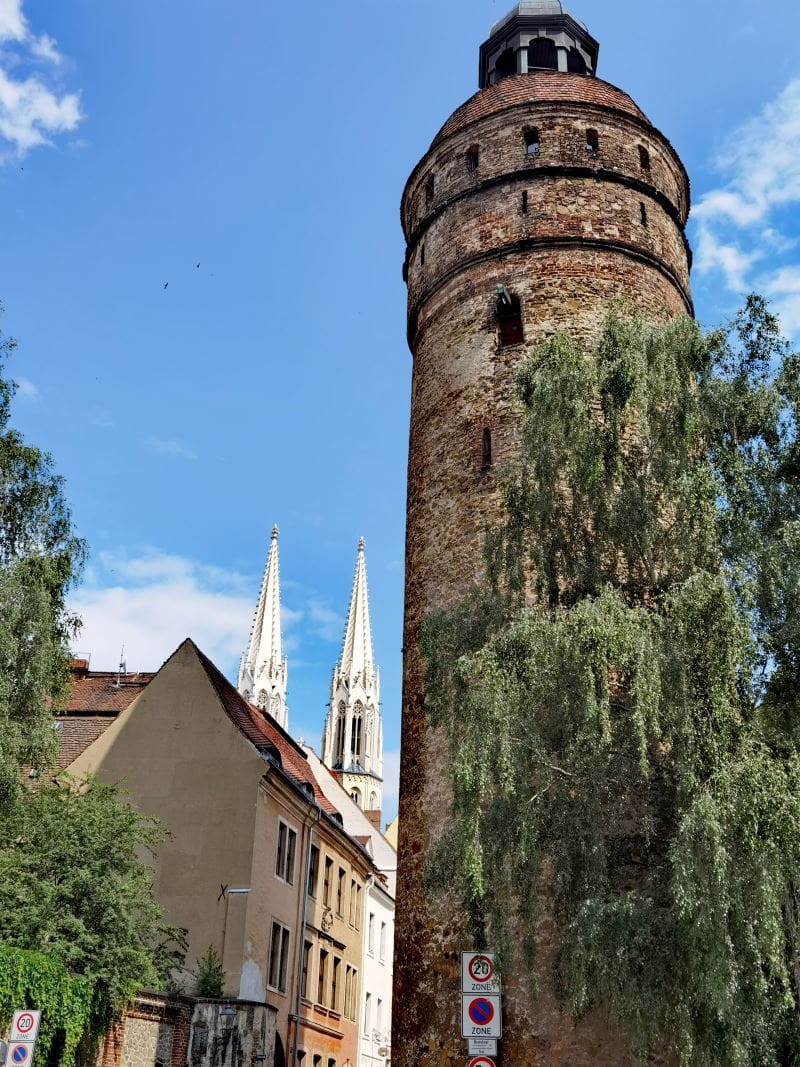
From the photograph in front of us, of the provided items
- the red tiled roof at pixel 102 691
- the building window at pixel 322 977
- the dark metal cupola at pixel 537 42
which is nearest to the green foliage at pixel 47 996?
the building window at pixel 322 977

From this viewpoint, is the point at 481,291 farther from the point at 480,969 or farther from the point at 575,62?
the point at 480,969

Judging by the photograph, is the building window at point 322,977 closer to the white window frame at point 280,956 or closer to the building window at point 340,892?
the building window at point 340,892

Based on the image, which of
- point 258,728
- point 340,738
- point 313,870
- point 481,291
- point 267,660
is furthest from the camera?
point 340,738

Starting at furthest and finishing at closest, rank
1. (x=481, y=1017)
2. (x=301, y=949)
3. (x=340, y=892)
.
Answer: (x=340, y=892), (x=301, y=949), (x=481, y=1017)

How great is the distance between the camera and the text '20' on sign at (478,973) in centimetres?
1075

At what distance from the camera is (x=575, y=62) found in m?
23.8

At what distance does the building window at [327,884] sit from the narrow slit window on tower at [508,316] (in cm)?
1368

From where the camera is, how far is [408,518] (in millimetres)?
18062

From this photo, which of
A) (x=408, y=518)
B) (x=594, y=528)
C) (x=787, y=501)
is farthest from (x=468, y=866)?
(x=408, y=518)

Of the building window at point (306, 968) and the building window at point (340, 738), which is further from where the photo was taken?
the building window at point (340, 738)

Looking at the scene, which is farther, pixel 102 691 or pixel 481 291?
pixel 102 691

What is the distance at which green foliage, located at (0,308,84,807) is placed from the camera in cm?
1436

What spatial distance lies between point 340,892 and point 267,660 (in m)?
58.4

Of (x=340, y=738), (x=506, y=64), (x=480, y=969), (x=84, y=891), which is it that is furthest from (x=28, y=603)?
(x=340, y=738)
